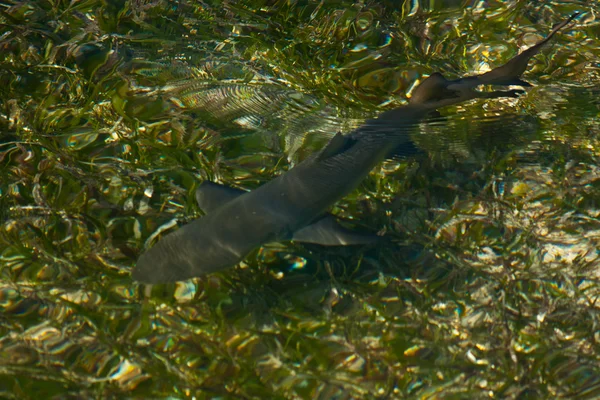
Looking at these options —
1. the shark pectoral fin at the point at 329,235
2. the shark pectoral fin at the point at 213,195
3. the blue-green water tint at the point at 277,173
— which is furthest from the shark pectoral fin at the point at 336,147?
the shark pectoral fin at the point at 213,195

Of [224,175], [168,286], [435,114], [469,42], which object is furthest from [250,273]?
[469,42]

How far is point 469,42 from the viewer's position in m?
5.70

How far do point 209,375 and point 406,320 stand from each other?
152 centimetres

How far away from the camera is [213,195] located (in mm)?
4316

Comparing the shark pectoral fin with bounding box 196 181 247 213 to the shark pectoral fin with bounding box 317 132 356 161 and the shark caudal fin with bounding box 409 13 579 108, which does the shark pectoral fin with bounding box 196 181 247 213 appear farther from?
the shark caudal fin with bounding box 409 13 579 108

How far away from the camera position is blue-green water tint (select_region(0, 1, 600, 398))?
367 centimetres

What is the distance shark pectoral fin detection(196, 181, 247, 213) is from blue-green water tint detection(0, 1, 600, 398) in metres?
0.16

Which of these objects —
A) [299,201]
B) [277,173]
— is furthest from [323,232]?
[277,173]

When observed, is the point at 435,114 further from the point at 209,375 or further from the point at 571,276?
the point at 209,375

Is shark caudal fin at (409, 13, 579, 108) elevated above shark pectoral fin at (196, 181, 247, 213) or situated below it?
above

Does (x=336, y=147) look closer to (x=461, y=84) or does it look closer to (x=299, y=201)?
(x=299, y=201)

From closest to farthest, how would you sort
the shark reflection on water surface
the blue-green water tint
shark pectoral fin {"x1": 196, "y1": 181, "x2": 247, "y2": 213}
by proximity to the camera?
1. the blue-green water tint
2. the shark reflection on water surface
3. shark pectoral fin {"x1": 196, "y1": 181, "x2": 247, "y2": 213}

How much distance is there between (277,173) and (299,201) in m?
0.73

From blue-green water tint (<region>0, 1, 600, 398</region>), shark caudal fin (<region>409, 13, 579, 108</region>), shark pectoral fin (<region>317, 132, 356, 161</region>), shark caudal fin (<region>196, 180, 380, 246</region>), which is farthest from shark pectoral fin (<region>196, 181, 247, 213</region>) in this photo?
shark caudal fin (<region>409, 13, 579, 108</region>)
